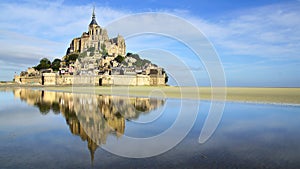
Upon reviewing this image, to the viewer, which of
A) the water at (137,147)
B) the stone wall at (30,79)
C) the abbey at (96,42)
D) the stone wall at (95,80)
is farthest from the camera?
the abbey at (96,42)

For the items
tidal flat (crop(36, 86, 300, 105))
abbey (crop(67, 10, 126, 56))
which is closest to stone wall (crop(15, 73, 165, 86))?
abbey (crop(67, 10, 126, 56))

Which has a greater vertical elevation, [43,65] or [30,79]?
[43,65]

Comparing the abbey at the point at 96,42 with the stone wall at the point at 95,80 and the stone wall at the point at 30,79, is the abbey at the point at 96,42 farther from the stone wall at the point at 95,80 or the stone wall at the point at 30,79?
the stone wall at the point at 30,79

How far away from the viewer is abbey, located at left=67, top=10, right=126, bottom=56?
4376 inches

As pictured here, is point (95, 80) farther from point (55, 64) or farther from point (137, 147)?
point (137, 147)

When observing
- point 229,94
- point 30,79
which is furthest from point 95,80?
point 229,94

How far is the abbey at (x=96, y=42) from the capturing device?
111 meters

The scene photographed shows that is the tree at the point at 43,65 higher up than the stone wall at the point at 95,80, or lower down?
higher up

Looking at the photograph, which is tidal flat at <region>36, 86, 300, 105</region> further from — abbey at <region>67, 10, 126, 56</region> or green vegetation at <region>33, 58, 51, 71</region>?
green vegetation at <region>33, 58, 51, 71</region>

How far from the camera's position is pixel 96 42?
117 m

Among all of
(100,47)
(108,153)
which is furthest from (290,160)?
(100,47)

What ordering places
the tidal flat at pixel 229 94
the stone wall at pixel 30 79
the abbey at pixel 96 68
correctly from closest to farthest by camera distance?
the tidal flat at pixel 229 94
the abbey at pixel 96 68
the stone wall at pixel 30 79

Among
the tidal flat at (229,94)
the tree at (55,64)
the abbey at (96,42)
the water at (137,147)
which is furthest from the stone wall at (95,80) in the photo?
the water at (137,147)

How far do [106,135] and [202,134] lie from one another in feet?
10.6
